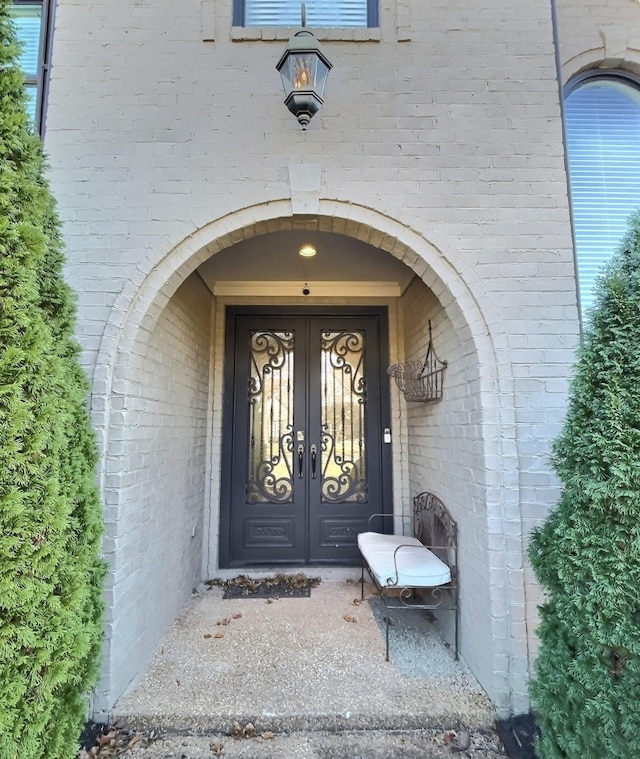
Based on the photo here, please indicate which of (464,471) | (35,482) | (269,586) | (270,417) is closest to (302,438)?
(270,417)

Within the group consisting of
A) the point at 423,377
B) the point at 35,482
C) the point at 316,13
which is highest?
the point at 316,13

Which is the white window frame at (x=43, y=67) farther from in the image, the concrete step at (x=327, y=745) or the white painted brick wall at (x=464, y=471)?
the concrete step at (x=327, y=745)

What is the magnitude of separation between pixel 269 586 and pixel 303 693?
1384mm

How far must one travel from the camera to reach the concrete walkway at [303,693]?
182 cm

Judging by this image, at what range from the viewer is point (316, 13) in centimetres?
259

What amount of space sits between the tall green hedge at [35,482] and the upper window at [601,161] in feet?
9.47

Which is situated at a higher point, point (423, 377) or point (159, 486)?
point (423, 377)

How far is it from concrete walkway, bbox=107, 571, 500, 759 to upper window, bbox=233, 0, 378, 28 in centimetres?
385

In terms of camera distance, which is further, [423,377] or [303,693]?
[423,377]

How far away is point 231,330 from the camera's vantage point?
3.89 metres

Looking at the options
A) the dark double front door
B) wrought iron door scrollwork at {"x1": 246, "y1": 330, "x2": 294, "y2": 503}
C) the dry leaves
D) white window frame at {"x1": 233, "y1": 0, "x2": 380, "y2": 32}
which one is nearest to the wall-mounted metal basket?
the dark double front door

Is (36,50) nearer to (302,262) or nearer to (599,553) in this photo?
(302,262)

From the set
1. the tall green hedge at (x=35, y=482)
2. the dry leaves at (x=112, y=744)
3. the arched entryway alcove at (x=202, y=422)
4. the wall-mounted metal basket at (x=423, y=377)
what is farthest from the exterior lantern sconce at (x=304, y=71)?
the dry leaves at (x=112, y=744)

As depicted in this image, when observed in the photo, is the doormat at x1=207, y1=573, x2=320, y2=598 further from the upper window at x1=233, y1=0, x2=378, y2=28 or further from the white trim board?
the upper window at x1=233, y1=0, x2=378, y2=28
